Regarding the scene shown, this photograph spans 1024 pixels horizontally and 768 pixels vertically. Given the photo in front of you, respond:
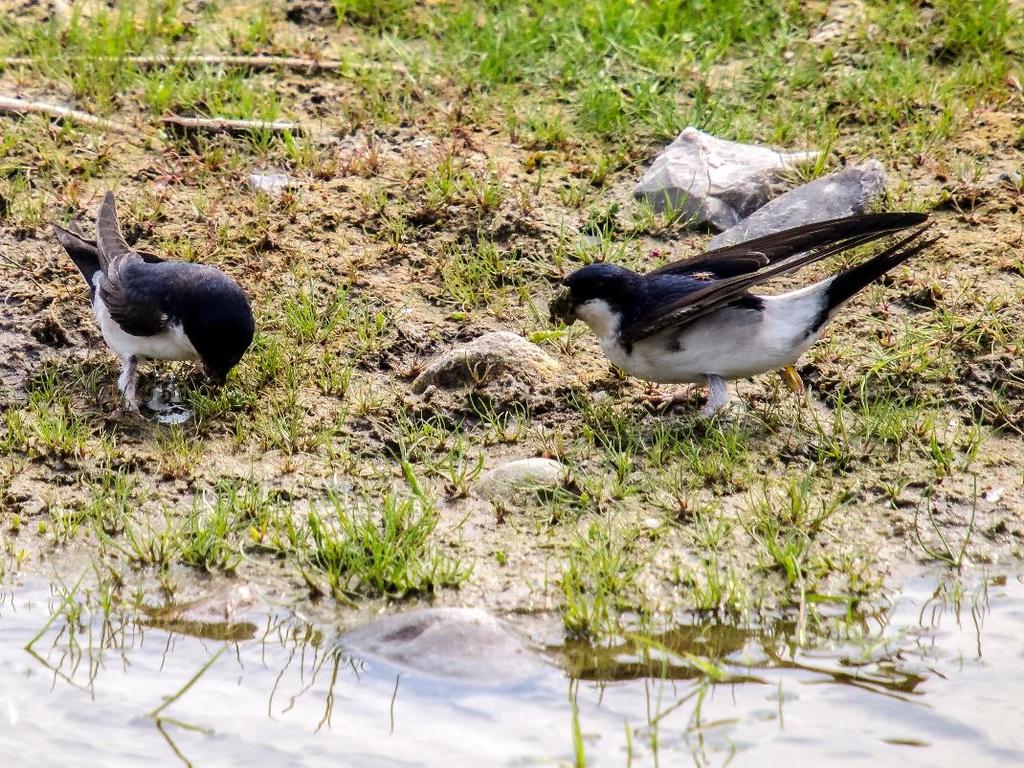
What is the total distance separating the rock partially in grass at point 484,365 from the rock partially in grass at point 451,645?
1787mm

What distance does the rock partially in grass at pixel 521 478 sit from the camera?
576 centimetres

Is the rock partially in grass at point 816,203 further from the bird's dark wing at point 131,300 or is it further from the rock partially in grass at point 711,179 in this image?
the bird's dark wing at point 131,300

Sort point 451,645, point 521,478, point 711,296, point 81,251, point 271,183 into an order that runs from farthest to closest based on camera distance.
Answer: point 271,183
point 81,251
point 711,296
point 521,478
point 451,645

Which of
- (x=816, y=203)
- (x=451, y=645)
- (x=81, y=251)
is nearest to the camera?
(x=451, y=645)

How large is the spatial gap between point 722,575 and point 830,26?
5.18 m

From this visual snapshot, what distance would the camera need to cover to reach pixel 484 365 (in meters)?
6.50

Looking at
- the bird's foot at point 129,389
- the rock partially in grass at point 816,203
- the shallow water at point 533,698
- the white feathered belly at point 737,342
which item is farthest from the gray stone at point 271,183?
the shallow water at point 533,698

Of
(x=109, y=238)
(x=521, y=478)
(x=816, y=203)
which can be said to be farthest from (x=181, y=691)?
(x=816, y=203)

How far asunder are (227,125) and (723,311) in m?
3.66

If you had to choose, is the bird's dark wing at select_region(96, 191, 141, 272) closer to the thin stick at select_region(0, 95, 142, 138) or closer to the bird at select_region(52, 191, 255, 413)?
the bird at select_region(52, 191, 255, 413)

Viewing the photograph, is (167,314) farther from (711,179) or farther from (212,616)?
(711,179)

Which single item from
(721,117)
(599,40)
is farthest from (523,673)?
(599,40)

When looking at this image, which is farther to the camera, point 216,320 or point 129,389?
point 129,389

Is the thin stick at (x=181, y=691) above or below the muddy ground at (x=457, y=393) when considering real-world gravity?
below
